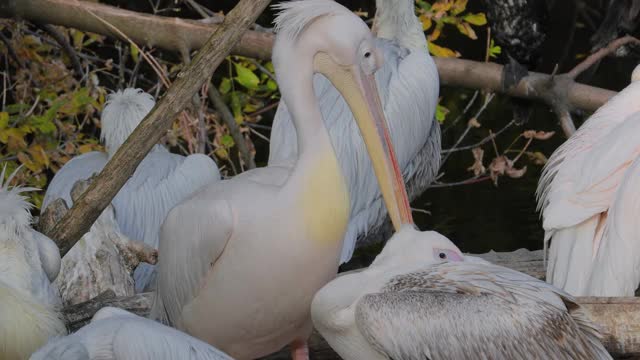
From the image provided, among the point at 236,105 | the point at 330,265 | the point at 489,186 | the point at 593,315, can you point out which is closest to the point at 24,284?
the point at 330,265

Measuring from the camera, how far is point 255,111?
5219 millimetres

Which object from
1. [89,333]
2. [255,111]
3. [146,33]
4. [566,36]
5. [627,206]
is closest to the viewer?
[89,333]

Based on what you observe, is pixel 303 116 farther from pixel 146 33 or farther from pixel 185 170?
pixel 146 33

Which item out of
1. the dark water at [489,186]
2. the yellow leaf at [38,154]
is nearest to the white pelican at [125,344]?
the yellow leaf at [38,154]

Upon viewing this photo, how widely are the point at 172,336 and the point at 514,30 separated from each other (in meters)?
2.79

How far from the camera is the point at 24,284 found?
251 cm

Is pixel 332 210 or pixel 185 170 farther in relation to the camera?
pixel 185 170

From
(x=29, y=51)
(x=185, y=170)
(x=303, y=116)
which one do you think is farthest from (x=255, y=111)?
(x=303, y=116)

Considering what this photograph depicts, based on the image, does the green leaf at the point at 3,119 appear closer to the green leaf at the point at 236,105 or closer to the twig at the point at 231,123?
the twig at the point at 231,123

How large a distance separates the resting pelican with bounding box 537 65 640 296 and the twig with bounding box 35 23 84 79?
2.24 meters

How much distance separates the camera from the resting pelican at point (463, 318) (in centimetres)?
228

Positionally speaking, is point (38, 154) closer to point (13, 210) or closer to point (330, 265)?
point (13, 210)

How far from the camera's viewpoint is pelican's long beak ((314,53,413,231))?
270 centimetres

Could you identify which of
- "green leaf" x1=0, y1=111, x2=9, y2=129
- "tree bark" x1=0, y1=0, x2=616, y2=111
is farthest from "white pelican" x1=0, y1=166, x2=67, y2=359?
"tree bark" x1=0, y1=0, x2=616, y2=111
